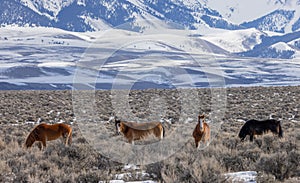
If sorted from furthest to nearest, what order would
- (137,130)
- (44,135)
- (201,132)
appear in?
(137,130), (44,135), (201,132)

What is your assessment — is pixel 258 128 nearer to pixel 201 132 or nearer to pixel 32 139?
pixel 201 132

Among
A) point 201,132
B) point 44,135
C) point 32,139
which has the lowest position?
point 32,139

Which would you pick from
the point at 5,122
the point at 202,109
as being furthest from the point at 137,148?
the point at 202,109

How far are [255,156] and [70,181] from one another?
408 centimetres

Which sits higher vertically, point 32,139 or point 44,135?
point 44,135

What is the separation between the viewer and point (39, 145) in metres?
12.6

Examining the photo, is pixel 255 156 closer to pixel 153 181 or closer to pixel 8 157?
pixel 153 181

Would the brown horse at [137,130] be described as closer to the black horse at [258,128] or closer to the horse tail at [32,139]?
the horse tail at [32,139]

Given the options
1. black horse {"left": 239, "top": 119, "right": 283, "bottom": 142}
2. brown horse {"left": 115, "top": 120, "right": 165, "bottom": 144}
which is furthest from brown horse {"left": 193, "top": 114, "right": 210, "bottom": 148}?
brown horse {"left": 115, "top": 120, "right": 165, "bottom": 144}

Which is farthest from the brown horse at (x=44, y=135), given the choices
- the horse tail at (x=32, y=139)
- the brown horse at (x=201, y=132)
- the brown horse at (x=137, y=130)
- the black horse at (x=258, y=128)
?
the black horse at (x=258, y=128)

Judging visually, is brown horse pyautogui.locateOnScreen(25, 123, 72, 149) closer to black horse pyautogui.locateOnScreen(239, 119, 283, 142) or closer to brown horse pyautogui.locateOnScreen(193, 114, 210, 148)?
brown horse pyautogui.locateOnScreen(193, 114, 210, 148)

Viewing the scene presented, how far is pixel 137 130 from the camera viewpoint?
13.6 meters

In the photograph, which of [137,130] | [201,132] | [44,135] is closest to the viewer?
[201,132]

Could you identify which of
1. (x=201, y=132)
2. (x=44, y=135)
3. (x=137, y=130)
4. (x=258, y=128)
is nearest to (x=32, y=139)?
(x=44, y=135)
